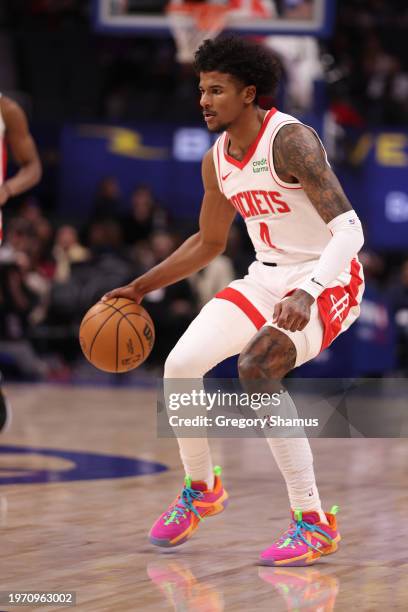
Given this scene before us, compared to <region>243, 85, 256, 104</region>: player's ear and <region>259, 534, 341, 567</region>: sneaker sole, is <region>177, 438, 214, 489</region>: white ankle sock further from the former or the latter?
<region>243, 85, 256, 104</region>: player's ear

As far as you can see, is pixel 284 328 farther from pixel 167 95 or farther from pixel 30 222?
pixel 167 95

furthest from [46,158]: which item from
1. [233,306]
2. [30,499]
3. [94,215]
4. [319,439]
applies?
[233,306]

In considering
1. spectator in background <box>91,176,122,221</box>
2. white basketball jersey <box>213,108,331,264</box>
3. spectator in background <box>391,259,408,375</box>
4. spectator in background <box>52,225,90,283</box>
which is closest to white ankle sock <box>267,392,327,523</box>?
white basketball jersey <box>213,108,331,264</box>

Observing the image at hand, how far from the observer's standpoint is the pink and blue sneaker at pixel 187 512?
4766 millimetres

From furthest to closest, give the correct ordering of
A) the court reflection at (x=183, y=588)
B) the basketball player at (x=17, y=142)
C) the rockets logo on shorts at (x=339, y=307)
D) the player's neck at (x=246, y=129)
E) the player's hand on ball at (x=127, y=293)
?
the basketball player at (x=17, y=142) → the player's hand on ball at (x=127, y=293) → the player's neck at (x=246, y=129) → the rockets logo on shorts at (x=339, y=307) → the court reflection at (x=183, y=588)

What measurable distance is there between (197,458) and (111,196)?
9.98 metres

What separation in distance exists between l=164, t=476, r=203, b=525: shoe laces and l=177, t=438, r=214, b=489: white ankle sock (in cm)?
5

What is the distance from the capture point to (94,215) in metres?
14.6

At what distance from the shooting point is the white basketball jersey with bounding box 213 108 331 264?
15.3 ft

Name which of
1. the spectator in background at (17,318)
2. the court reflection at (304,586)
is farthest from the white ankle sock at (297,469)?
the spectator in background at (17,318)

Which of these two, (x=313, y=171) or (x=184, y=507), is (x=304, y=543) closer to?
(x=184, y=507)

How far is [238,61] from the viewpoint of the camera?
4.67m

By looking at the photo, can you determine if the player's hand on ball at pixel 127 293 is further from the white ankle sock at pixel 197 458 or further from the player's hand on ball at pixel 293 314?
the player's hand on ball at pixel 293 314

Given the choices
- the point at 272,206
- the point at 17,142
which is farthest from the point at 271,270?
the point at 17,142
